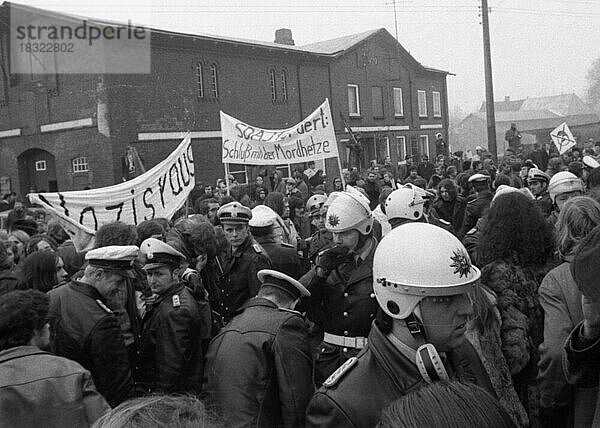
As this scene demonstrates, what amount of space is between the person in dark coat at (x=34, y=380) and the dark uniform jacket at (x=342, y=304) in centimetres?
149

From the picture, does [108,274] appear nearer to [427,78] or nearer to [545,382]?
[545,382]

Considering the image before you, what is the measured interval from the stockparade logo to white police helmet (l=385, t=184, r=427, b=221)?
1818cm

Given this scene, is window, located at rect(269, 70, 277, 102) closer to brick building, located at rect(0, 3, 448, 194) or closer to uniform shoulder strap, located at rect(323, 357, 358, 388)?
brick building, located at rect(0, 3, 448, 194)

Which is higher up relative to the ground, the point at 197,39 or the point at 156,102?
the point at 197,39

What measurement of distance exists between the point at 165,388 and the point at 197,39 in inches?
853

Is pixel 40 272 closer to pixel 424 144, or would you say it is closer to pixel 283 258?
pixel 283 258

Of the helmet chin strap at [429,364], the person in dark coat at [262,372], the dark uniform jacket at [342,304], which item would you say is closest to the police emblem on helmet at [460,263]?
the helmet chin strap at [429,364]

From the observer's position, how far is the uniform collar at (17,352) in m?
3.03

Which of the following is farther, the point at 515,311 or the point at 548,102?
the point at 548,102

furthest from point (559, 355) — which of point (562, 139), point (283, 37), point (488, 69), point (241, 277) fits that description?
point (283, 37)

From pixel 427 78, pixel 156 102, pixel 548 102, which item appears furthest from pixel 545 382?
pixel 548 102

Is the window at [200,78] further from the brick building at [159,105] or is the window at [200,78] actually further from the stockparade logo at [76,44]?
the stockparade logo at [76,44]

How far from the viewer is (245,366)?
10.3ft

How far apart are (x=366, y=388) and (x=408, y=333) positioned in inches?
12.7
